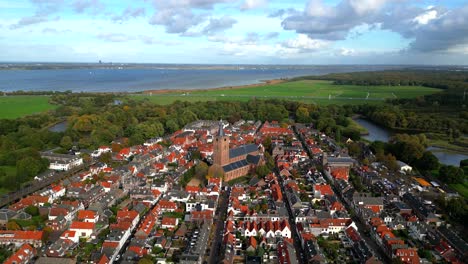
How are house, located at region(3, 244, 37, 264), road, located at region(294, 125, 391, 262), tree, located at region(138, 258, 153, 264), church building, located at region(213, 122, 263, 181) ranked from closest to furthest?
tree, located at region(138, 258, 153, 264) → house, located at region(3, 244, 37, 264) → road, located at region(294, 125, 391, 262) → church building, located at region(213, 122, 263, 181)

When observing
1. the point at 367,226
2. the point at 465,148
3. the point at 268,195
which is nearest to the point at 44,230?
the point at 268,195

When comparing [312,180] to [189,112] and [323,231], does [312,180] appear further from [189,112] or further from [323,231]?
[189,112]

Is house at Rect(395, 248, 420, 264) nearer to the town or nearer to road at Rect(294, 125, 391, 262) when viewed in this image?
the town

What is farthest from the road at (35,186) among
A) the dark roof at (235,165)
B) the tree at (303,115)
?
the tree at (303,115)

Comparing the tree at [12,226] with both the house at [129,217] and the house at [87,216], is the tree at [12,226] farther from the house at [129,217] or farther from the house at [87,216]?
the house at [129,217]

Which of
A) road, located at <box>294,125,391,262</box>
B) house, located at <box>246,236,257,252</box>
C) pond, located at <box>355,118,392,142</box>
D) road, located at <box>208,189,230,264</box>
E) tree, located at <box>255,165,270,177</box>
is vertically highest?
tree, located at <box>255,165,270,177</box>

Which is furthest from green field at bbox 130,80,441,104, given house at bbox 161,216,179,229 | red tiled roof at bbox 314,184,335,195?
house at bbox 161,216,179,229
